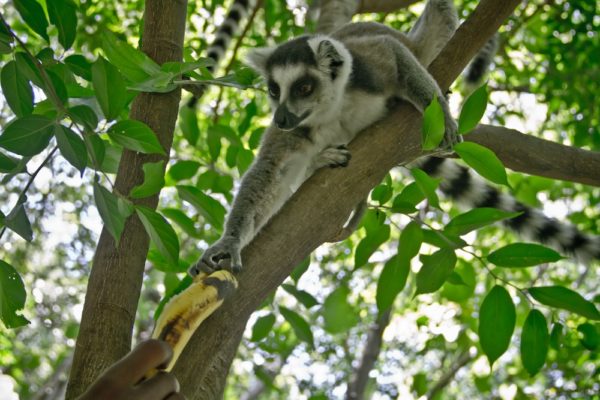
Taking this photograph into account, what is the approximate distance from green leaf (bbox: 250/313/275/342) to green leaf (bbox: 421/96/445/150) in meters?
1.55

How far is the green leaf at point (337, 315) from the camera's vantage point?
356cm

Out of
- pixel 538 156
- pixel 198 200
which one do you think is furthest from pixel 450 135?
pixel 198 200

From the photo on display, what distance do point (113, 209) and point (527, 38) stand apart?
7.09 metres

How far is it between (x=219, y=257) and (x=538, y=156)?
1.79 m

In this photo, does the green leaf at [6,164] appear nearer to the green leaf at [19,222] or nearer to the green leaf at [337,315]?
the green leaf at [19,222]

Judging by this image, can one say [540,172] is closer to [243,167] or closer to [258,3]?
[243,167]

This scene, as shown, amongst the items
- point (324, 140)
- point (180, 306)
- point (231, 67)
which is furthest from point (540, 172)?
point (231, 67)

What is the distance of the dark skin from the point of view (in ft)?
5.17

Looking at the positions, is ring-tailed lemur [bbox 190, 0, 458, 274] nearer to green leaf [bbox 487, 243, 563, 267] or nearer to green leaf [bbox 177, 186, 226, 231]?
green leaf [bbox 177, 186, 226, 231]

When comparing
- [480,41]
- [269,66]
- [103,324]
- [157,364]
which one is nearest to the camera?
[157,364]

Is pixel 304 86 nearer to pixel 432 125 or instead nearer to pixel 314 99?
pixel 314 99

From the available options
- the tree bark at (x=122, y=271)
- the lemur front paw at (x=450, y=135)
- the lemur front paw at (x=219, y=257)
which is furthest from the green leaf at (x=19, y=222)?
the lemur front paw at (x=450, y=135)

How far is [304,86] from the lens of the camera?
421 cm

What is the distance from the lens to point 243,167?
399 centimetres
